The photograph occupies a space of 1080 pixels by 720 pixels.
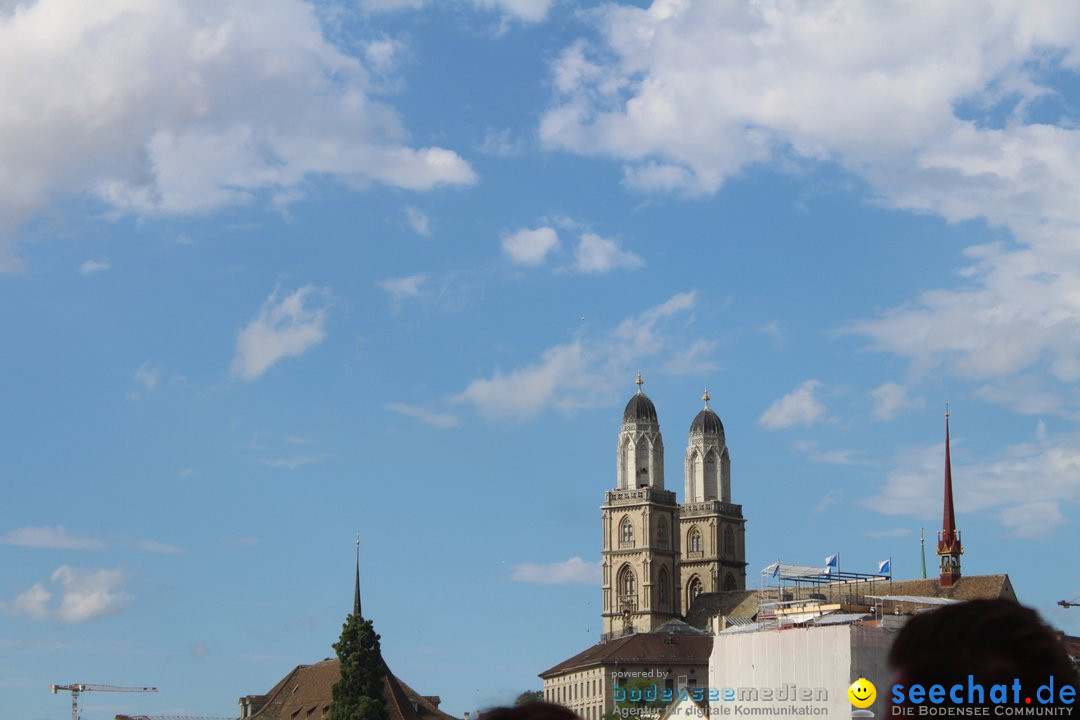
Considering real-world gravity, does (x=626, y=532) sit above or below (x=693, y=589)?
above

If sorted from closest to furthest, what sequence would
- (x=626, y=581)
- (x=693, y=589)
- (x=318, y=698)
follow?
(x=318, y=698), (x=626, y=581), (x=693, y=589)

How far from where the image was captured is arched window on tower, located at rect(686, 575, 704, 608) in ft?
499

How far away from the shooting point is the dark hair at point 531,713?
407 centimetres

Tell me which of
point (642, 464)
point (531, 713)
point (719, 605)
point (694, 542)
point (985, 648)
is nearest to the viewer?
point (985, 648)

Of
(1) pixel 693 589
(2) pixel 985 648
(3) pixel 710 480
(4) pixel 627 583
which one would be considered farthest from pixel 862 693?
(3) pixel 710 480

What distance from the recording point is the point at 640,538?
148 metres

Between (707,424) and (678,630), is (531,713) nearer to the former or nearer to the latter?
(678,630)

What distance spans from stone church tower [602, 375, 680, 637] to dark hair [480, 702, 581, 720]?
467 feet

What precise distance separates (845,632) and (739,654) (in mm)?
6131

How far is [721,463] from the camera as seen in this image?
15725cm

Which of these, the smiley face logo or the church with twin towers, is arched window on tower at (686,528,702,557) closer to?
the church with twin towers

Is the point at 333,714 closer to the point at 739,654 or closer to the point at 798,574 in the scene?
the point at 739,654

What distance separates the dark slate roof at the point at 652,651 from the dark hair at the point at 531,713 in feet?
407

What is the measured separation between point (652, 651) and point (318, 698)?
23.9m
